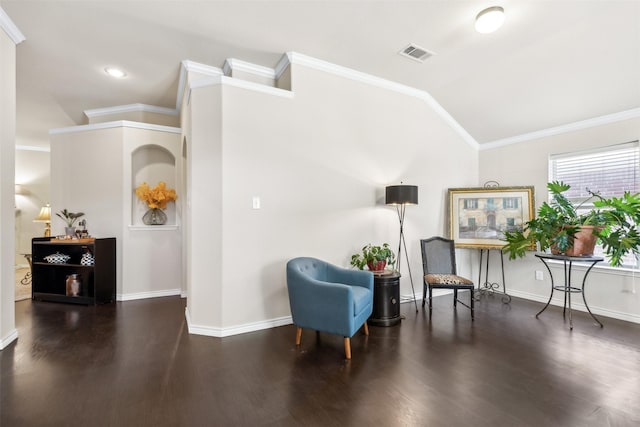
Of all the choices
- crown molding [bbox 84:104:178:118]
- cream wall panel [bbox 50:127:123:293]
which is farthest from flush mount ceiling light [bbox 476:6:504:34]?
cream wall panel [bbox 50:127:123:293]

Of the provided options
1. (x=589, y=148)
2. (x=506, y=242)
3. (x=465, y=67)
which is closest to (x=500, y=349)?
(x=506, y=242)

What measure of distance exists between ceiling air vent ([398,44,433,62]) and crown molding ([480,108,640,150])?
2119 mm

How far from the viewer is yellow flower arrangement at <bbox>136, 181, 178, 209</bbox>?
14.9 ft

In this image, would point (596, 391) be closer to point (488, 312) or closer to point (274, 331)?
A: point (488, 312)

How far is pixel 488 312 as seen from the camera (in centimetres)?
380

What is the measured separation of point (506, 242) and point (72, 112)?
705 centimetres

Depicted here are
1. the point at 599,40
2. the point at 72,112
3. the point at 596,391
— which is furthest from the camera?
the point at 72,112

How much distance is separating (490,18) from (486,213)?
2.65 metres

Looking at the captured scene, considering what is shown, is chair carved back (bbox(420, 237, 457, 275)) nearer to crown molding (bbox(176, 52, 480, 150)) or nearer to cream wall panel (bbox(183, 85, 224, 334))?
crown molding (bbox(176, 52, 480, 150))

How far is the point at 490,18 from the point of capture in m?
2.66

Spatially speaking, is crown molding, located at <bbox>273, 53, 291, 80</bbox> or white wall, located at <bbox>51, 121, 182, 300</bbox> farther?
white wall, located at <bbox>51, 121, 182, 300</bbox>

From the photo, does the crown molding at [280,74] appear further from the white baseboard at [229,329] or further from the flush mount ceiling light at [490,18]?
the white baseboard at [229,329]

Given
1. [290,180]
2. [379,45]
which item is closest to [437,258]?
[290,180]

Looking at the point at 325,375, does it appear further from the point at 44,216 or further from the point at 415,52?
the point at 44,216
